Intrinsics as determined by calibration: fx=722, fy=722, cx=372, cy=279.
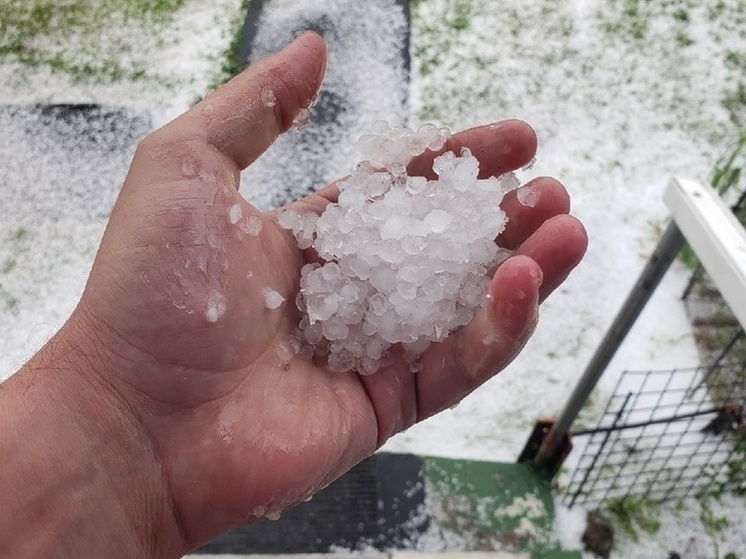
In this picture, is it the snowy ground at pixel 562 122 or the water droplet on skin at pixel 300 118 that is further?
the snowy ground at pixel 562 122

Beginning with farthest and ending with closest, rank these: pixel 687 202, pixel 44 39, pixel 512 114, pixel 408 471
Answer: pixel 44 39 → pixel 512 114 → pixel 408 471 → pixel 687 202

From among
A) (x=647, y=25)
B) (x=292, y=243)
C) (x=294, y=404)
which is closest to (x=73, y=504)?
(x=294, y=404)

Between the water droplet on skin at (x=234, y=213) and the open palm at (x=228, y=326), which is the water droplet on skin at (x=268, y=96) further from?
the water droplet on skin at (x=234, y=213)

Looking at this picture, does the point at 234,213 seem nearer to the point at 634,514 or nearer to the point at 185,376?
the point at 185,376

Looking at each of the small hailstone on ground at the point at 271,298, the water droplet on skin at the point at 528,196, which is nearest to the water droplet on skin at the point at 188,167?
the small hailstone on ground at the point at 271,298

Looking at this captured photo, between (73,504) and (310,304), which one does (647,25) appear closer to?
(310,304)

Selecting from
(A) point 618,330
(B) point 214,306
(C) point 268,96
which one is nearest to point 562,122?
(A) point 618,330

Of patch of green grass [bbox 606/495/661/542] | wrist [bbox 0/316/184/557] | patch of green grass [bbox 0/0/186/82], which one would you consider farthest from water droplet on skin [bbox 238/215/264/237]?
patch of green grass [bbox 0/0/186/82]
